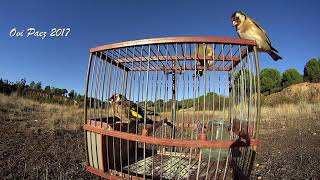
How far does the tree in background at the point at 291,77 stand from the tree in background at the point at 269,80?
2.67 feet

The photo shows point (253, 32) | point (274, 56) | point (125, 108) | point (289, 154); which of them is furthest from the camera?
point (289, 154)

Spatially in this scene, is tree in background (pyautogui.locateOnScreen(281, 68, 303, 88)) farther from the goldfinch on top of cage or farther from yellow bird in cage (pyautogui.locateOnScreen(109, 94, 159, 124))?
the goldfinch on top of cage

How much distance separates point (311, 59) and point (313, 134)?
3507cm

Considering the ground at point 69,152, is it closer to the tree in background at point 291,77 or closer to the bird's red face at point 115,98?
the bird's red face at point 115,98

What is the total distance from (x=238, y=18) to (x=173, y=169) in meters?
1.66

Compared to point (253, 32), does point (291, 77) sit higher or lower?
higher

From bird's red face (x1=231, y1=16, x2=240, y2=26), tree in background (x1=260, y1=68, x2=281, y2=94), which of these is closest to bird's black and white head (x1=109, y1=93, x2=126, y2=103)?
bird's red face (x1=231, y1=16, x2=240, y2=26)

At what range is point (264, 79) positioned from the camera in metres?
42.5

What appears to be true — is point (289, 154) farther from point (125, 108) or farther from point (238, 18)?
point (238, 18)

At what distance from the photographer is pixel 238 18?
3.10 metres

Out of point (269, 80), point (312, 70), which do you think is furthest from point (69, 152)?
point (312, 70)

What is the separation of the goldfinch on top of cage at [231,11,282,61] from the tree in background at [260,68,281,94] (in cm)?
4046

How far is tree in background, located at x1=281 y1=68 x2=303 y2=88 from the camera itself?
41.8m

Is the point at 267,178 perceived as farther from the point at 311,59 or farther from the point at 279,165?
the point at 311,59
